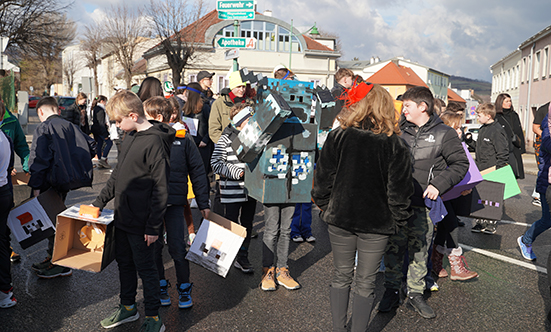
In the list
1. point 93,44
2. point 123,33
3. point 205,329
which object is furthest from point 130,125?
point 93,44

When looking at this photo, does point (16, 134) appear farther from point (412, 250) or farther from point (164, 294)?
point (412, 250)

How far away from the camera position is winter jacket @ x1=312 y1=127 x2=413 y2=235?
3.07 meters

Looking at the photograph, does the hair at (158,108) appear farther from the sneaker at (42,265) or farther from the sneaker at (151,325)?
the sneaker at (42,265)

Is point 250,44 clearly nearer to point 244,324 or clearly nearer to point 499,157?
point 499,157

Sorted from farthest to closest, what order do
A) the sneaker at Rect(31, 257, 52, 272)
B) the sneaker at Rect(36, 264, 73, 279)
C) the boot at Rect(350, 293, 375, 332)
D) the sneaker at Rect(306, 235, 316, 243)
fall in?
1. the sneaker at Rect(306, 235, 316, 243)
2. the sneaker at Rect(31, 257, 52, 272)
3. the sneaker at Rect(36, 264, 73, 279)
4. the boot at Rect(350, 293, 375, 332)

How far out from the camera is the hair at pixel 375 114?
309 centimetres

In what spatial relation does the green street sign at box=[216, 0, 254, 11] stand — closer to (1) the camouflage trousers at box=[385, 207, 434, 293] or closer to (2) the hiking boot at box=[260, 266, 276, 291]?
(2) the hiking boot at box=[260, 266, 276, 291]

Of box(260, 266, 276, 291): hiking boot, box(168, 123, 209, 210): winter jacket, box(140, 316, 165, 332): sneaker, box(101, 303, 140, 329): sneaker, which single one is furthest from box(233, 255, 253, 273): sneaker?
box(140, 316, 165, 332): sneaker

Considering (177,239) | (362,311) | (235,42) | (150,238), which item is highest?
(235,42)

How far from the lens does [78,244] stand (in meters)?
3.82

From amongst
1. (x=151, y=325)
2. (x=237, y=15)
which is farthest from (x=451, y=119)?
(x=237, y=15)

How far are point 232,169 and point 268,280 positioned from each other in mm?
1150

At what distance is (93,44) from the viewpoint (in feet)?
156

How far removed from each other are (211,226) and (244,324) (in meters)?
0.87
